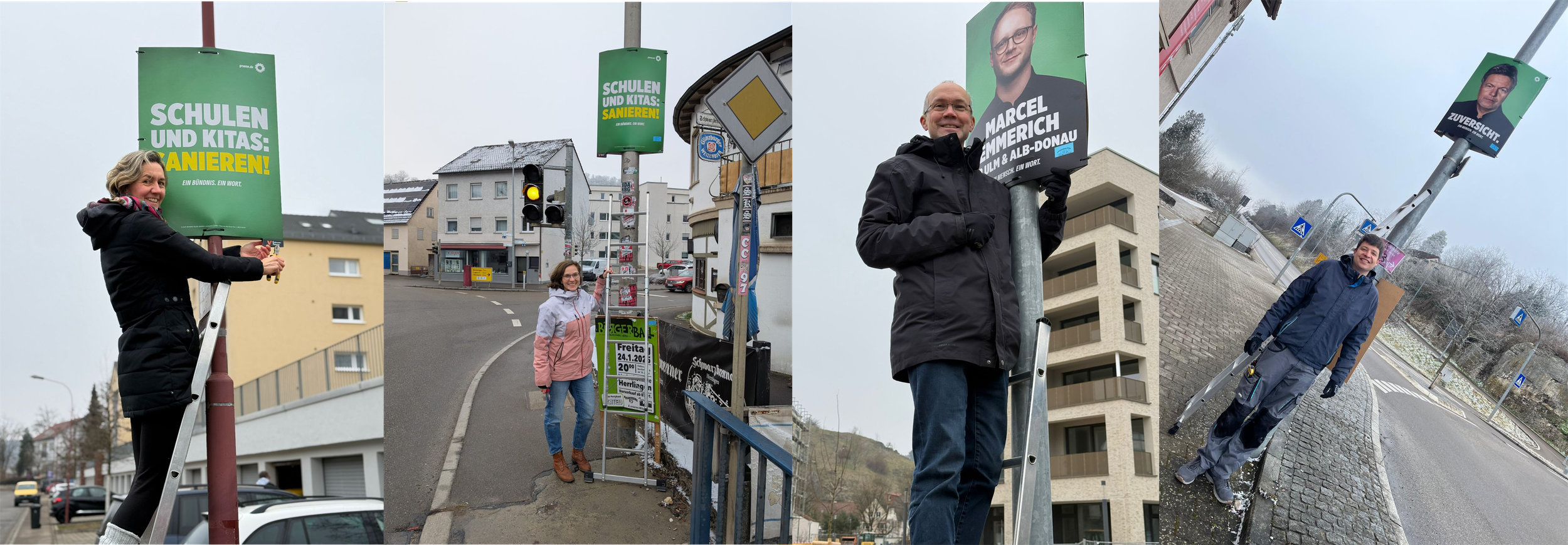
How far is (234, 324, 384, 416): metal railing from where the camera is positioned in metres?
4.32

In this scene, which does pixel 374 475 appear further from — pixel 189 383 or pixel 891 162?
pixel 891 162

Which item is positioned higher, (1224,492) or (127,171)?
(127,171)

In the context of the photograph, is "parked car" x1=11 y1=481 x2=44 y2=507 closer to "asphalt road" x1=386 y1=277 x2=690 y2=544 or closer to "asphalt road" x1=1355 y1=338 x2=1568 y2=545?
"asphalt road" x1=386 y1=277 x2=690 y2=544

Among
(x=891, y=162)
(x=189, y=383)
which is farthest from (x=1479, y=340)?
(x=189, y=383)

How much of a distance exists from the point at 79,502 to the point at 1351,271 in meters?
5.93

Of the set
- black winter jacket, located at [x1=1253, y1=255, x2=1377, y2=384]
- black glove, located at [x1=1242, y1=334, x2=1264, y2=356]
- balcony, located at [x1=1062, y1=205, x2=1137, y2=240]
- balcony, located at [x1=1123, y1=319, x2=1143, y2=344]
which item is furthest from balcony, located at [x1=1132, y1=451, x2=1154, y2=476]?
balcony, located at [x1=1062, y1=205, x2=1137, y2=240]

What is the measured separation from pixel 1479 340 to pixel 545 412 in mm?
3985

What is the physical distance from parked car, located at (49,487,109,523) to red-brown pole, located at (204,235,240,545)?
108 centimetres

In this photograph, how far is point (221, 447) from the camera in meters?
3.21

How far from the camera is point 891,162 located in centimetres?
219

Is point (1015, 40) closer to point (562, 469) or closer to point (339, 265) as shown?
point (562, 469)

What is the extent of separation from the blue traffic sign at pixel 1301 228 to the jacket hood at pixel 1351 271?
142 millimetres

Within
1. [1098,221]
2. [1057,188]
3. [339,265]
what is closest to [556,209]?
[339,265]

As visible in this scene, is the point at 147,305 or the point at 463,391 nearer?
the point at 147,305
